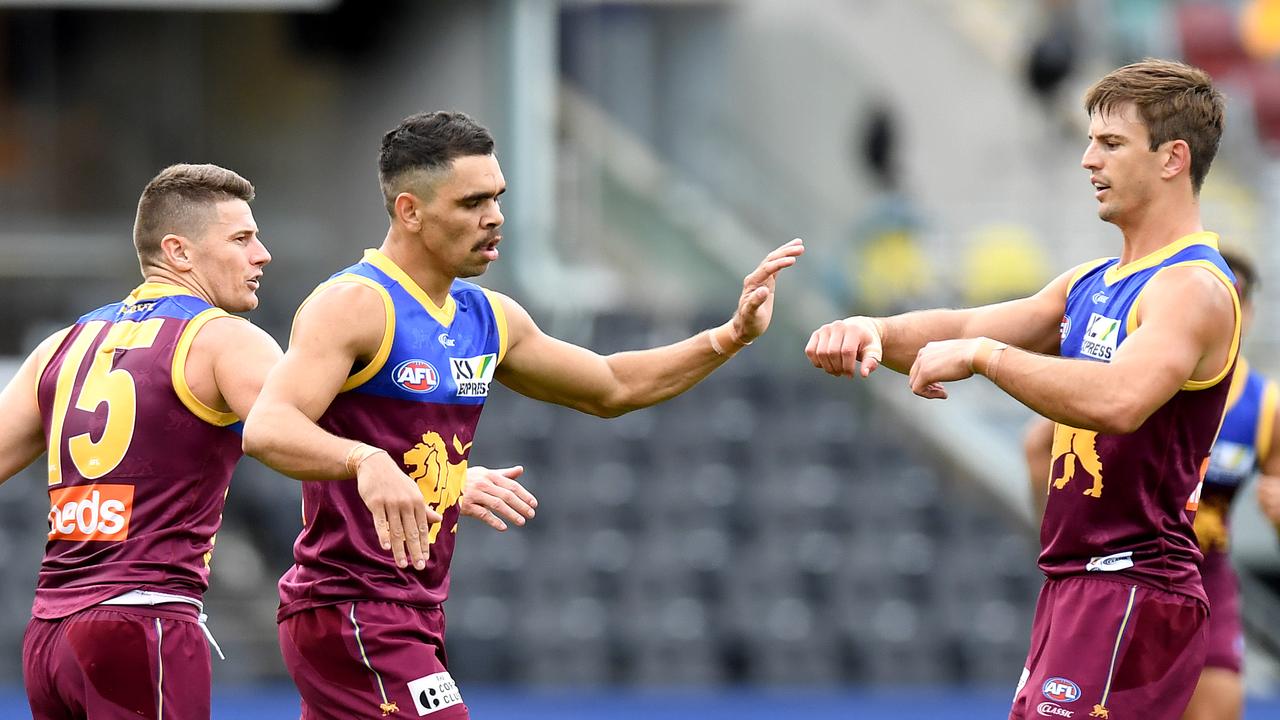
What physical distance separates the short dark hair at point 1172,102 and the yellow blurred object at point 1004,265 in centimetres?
983

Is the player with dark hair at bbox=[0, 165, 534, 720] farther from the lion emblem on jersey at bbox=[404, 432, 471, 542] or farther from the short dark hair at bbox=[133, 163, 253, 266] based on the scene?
the short dark hair at bbox=[133, 163, 253, 266]

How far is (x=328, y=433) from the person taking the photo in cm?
426

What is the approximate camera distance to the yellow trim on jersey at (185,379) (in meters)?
4.54

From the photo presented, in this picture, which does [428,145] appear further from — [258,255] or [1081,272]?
[1081,272]

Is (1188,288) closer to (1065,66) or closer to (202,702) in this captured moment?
(202,702)

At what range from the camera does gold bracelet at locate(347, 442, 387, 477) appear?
4.16 metres

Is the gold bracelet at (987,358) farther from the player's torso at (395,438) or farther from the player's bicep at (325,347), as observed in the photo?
the player's bicep at (325,347)

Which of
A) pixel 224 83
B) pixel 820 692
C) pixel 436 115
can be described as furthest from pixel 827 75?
pixel 436 115

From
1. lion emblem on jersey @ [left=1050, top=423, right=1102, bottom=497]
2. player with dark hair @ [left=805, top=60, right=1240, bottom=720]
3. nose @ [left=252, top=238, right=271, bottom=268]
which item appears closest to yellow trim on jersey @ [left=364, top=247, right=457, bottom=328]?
nose @ [left=252, top=238, right=271, bottom=268]

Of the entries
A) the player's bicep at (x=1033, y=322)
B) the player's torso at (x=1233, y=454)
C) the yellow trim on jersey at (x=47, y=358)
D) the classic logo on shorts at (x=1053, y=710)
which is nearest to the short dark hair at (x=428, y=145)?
the yellow trim on jersey at (x=47, y=358)

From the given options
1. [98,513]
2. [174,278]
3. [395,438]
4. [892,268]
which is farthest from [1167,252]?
[892,268]

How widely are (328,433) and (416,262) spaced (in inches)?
24.5

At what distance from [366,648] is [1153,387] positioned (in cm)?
205

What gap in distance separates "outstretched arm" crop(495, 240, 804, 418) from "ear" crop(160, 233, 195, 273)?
86 cm
